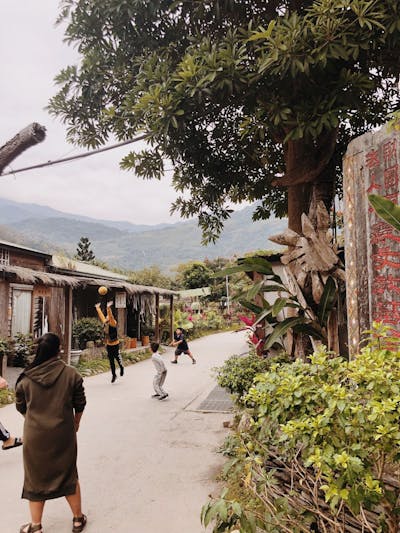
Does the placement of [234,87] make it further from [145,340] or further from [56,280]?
[145,340]

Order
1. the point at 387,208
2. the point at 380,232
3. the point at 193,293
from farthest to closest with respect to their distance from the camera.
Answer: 1. the point at 193,293
2. the point at 380,232
3. the point at 387,208

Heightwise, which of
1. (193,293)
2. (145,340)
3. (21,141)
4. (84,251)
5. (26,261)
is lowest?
(145,340)

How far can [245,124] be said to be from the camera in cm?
509

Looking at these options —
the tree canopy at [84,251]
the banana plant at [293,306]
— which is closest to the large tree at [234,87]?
the banana plant at [293,306]

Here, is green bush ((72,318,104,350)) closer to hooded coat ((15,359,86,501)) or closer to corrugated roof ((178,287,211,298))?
hooded coat ((15,359,86,501))

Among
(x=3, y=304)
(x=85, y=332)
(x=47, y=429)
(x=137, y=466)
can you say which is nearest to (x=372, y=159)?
(x=47, y=429)

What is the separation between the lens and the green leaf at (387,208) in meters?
2.45

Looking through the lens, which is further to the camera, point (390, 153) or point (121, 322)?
point (121, 322)

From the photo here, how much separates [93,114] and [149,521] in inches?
234

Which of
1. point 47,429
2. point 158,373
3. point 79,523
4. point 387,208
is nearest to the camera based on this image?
point 387,208

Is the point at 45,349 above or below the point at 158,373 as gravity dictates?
above

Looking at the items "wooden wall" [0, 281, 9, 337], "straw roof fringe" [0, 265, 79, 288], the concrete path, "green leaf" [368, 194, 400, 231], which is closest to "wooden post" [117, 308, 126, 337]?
"straw roof fringe" [0, 265, 79, 288]

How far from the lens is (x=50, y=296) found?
11.6 metres

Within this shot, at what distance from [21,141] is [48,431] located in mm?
7929
